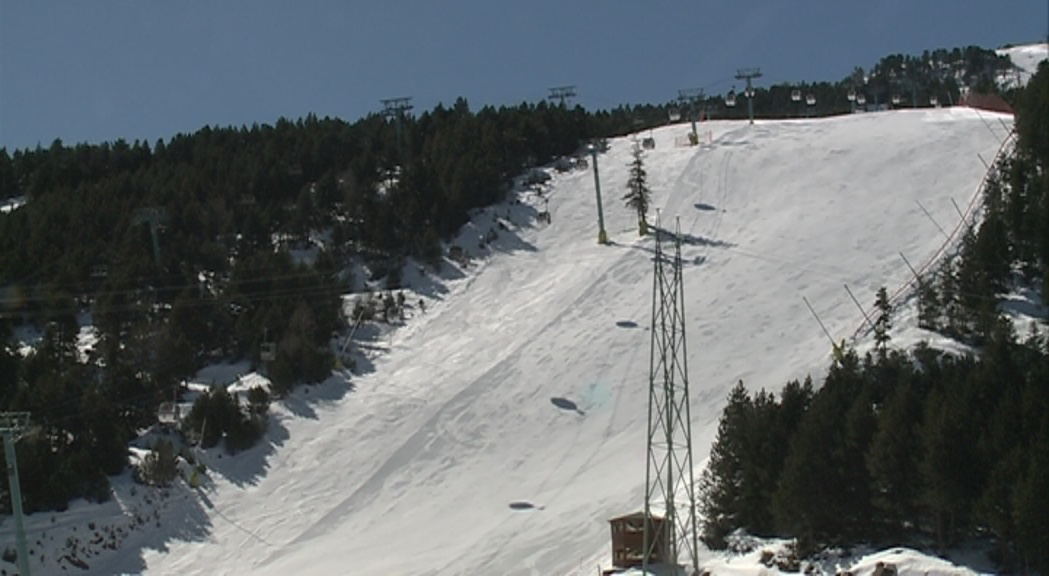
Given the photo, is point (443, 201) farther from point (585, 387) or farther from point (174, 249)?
point (585, 387)

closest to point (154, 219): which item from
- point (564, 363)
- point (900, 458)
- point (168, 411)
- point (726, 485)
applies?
point (168, 411)

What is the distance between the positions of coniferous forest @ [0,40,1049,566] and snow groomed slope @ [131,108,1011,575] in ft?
10.9

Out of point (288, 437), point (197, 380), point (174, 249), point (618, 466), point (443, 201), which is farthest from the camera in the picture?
point (443, 201)

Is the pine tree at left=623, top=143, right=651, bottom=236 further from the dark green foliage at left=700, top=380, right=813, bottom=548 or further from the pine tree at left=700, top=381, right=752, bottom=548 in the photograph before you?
the pine tree at left=700, top=381, right=752, bottom=548

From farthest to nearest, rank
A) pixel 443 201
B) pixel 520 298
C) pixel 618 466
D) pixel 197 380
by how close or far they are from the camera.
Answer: pixel 443 201, pixel 520 298, pixel 197 380, pixel 618 466

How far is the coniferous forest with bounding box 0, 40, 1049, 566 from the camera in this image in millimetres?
26344

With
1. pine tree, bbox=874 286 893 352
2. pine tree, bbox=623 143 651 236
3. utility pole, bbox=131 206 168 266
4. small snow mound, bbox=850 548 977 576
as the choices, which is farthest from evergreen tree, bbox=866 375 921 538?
utility pole, bbox=131 206 168 266

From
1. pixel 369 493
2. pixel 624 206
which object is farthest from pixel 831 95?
pixel 369 493

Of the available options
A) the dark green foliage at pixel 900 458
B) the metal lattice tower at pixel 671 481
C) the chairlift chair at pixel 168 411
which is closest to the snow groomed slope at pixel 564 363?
the metal lattice tower at pixel 671 481

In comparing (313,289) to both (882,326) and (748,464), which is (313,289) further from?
(748,464)

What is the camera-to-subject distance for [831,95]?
384 feet

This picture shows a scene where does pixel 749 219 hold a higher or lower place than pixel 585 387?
higher

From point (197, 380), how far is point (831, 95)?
282 ft

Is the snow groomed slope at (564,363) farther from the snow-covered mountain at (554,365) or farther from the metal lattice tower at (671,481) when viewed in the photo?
the metal lattice tower at (671,481)
